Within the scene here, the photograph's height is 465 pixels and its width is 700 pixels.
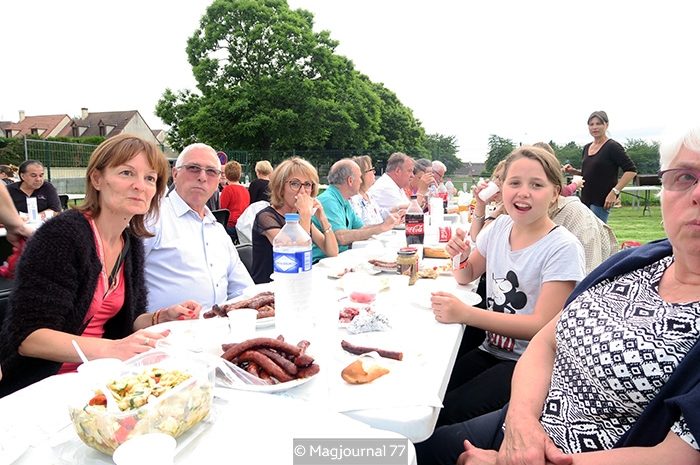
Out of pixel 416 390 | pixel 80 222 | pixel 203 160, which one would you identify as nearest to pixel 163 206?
pixel 203 160

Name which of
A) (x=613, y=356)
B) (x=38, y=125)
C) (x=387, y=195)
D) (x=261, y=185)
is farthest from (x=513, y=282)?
(x=38, y=125)

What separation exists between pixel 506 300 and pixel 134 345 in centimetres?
183

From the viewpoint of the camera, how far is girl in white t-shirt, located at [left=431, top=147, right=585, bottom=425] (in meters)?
2.10

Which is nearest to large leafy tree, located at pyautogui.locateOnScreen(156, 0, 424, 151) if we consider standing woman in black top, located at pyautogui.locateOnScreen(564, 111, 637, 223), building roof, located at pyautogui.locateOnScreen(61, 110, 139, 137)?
standing woman in black top, located at pyautogui.locateOnScreen(564, 111, 637, 223)

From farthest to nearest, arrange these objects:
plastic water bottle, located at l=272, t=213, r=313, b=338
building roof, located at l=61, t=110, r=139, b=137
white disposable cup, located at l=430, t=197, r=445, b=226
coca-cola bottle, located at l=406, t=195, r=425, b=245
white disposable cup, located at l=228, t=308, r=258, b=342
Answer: building roof, located at l=61, t=110, r=139, b=137
white disposable cup, located at l=430, t=197, r=445, b=226
coca-cola bottle, located at l=406, t=195, r=425, b=245
plastic water bottle, located at l=272, t=213, r=313, b=338
white disposable cup, located at l=228, t=308, r=258, b=342

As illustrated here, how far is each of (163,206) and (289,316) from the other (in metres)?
1.31

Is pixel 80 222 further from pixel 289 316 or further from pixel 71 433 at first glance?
pixel 71 433

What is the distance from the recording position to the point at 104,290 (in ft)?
6.84

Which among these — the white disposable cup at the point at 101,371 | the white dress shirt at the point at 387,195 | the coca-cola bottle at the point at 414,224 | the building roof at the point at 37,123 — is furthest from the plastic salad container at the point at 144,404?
the building roof at the point at 37,123

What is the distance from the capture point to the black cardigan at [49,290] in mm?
1761

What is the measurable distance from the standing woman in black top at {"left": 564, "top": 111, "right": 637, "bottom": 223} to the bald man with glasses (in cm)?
627

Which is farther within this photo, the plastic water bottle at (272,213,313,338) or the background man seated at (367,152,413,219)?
the background man seated at (367,152,413,219)

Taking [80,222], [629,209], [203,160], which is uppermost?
[203,160]

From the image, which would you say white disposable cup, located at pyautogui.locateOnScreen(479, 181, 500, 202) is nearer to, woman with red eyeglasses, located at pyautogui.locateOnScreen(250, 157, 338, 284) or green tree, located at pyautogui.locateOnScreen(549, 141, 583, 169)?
woman with red eyeglasses, located at pyautogui.locateOnScreen(250, 157, 338, 284)
